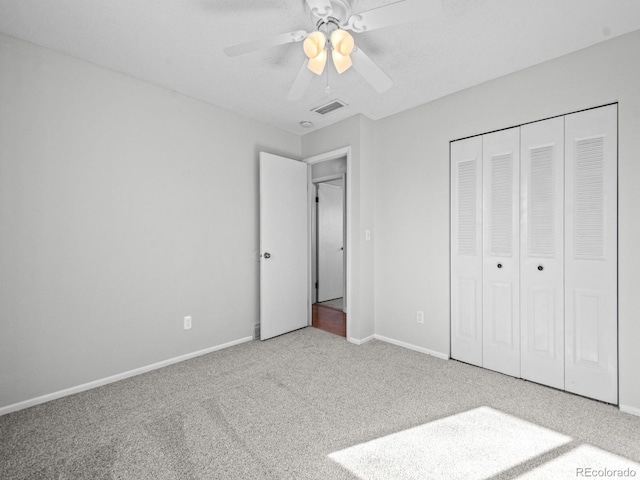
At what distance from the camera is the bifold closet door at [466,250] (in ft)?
8.82

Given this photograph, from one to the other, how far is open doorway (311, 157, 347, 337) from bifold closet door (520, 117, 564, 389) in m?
2.61

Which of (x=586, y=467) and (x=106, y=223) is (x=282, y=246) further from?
(x=586, y=467)

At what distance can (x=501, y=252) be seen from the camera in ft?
8.36

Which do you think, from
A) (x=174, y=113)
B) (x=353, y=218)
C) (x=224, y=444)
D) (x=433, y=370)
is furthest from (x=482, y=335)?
(x=174, y=113)

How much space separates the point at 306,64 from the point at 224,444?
2.22 m

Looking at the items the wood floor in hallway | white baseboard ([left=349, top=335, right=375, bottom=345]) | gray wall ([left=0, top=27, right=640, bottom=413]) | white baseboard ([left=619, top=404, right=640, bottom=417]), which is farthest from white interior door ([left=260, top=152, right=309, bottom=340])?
white baseboard ([left=619, top=404, right=640, bottom=417])

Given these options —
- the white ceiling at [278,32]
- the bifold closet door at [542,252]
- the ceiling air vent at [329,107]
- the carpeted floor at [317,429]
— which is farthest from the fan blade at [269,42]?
the carpeted floor at [317,429]

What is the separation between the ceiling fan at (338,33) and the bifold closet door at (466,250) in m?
1.31

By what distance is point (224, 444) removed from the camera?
1.68 meters

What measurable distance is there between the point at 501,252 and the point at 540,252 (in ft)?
0.89

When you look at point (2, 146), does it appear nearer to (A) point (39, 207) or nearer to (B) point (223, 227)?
(A) point (39, 207)

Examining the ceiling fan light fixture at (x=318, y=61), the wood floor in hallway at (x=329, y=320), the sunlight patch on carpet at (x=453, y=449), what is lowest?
the wood floor in hallway at (x=329, y=320)

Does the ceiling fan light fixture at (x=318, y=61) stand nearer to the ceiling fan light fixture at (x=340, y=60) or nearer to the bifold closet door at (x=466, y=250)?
the ceiling fan light fixture at (x=340, y=60)

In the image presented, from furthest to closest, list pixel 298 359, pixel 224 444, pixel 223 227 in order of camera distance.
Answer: pixel 223 227
pixel 298 359
pixel 224 444
